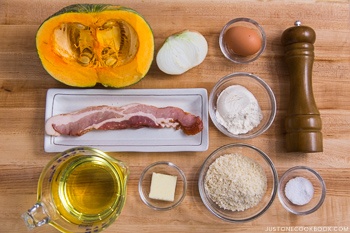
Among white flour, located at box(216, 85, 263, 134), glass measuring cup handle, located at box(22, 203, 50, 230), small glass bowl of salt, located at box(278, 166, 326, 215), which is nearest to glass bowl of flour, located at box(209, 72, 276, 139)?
white flour, located at box(216, 85, 263, 134)

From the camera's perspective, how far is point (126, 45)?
109 cm

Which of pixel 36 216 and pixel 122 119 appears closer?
pixel 36 216

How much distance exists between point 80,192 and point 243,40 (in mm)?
559

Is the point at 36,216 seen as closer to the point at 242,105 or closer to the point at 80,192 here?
the point at 80,192

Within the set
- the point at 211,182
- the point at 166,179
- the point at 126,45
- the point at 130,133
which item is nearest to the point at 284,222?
the point at 211,182

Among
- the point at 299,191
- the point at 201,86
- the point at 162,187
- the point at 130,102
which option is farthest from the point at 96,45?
the point at 299,191

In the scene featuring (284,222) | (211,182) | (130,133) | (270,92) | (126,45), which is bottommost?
(284,222)

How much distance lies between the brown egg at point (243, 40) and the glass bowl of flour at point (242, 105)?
6 cm

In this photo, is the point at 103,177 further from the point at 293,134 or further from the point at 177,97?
the point at 293,134

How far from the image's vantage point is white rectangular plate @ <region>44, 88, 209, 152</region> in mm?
1078

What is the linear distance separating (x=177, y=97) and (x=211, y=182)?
234 millimetres

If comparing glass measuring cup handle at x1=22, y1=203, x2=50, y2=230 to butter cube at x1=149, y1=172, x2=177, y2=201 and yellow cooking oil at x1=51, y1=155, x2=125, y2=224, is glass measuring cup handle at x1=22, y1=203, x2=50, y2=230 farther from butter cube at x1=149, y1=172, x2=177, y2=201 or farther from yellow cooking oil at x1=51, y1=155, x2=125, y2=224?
butter cube at x1=149, y1=172, x2=177, y2=201

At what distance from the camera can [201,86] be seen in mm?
1119

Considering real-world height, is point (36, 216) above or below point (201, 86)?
below
